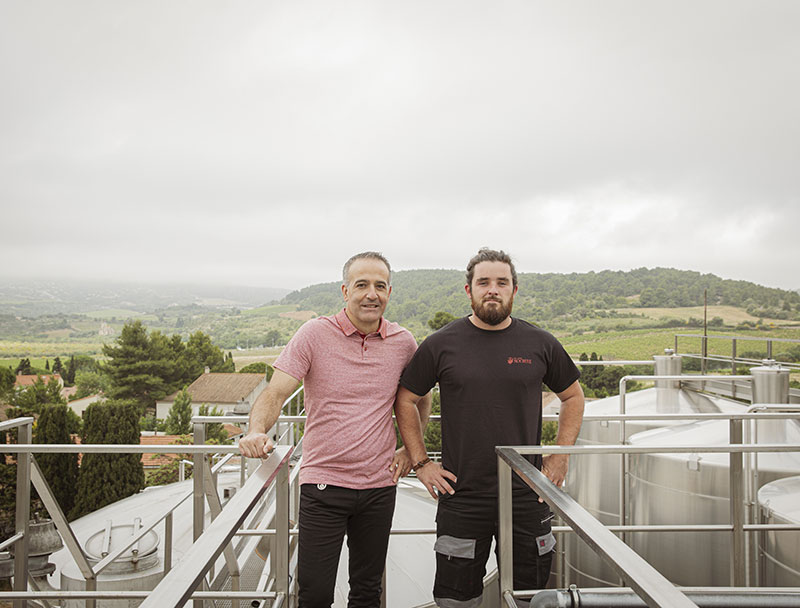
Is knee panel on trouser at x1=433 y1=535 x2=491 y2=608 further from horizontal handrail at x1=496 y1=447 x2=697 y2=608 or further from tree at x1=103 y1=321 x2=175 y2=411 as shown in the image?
tree at x1=103 y1=321 x2=175 y2=411

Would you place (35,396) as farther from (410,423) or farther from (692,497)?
(410,423)

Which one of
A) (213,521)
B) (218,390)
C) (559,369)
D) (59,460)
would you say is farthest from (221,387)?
(213,521)

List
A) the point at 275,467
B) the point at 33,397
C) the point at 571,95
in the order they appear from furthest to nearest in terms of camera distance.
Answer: the point at 571,95, the point at 33,397, the point at 275,467

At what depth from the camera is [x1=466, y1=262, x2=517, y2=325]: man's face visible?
1969 millimetres

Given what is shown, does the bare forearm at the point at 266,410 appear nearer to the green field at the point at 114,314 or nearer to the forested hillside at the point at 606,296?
the forested hillside at the point at 606,296

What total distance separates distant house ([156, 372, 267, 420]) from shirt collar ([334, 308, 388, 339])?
5081cm

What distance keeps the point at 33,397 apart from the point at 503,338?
166 ft

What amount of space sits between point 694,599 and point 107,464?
31.6 metres

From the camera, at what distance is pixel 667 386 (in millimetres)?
6582

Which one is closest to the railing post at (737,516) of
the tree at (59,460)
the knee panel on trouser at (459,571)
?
the knee panel on trouser at (459,571)

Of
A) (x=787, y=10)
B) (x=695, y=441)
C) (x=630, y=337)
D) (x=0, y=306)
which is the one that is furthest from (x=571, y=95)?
(x=0, y=306)

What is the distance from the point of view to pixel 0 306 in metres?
71.9

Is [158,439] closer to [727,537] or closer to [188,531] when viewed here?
[188,531]

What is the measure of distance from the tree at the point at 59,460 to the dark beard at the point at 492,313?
2855cm
